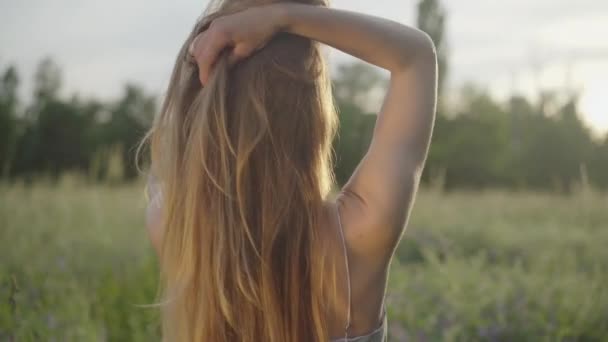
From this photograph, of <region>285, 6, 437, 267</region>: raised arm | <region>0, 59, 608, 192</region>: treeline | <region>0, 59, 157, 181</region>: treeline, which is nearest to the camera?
<region>285, 6, 437, 267</region>: raised arm

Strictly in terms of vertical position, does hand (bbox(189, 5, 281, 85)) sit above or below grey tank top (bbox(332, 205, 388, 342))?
above

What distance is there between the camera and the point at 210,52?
1.20 meters

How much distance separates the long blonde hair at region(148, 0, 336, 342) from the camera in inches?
48.8

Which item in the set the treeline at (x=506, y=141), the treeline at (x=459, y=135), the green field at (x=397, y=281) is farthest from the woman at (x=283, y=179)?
the treeline at (x=459, y=135)

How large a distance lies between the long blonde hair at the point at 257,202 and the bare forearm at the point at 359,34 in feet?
0.28

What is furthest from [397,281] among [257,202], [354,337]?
[257,202]

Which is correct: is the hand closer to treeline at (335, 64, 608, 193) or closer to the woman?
the woman

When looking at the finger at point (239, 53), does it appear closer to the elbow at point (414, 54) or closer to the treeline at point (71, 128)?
the elbow at point (414, 54)

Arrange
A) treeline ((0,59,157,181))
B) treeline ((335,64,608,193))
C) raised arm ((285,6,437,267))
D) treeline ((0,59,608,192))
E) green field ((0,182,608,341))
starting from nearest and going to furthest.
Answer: raised arm ((285,6,437,267))
green field ((0,182,608,341))
treeline ((335,64,608,193))
treeline ((0,59,608,192))
treeline ((0,59,157,181))

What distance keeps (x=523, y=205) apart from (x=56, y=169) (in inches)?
797

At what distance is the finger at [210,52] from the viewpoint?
1186 mm

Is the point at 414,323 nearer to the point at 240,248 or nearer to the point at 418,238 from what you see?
the point at 240,248

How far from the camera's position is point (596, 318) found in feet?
10.9

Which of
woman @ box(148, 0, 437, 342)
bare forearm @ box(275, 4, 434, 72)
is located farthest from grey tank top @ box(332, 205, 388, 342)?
bare forearm @ box(275, 4, 434, 72)
